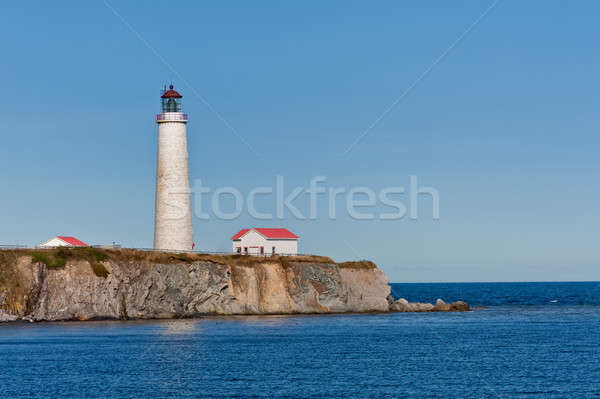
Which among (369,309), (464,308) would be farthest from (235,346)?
(464,308)

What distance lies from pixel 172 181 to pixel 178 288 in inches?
398

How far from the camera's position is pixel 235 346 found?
5784 cm

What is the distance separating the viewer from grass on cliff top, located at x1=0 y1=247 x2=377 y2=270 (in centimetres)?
7288

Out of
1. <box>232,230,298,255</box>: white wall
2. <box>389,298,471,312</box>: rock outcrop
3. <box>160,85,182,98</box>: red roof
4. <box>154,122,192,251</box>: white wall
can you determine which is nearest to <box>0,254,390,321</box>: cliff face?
<box>154,122,192,251</box>: white wall

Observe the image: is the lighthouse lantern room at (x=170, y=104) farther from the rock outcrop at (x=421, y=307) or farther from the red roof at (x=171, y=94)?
the rock outcrop at (x=421, y=307)

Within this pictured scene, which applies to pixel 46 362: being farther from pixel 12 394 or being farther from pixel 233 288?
pixel 233 288

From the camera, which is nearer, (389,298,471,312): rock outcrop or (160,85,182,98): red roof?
(160,85,182,98): red roof

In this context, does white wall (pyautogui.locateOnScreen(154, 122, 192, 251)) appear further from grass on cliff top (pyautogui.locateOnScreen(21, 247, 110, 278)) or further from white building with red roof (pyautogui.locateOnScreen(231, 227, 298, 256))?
white building with red roof (pyautogui.locateOnScreen(231, 227, 298, 256))

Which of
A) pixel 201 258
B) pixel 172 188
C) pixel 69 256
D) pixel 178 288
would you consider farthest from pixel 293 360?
pixel 172 188

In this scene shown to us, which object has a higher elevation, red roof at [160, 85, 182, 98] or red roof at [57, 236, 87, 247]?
red roof at [160, 85, 182, 98]

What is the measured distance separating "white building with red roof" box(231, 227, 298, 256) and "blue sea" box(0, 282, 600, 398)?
17.8m

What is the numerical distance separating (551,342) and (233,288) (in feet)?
103

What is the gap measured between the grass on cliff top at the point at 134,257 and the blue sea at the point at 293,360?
18.5ft

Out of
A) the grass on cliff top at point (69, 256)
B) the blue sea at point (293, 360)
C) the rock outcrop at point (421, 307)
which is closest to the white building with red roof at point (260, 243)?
the rock outcrop at point (421, 307)
